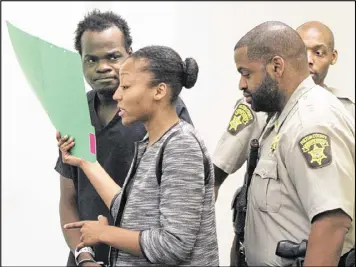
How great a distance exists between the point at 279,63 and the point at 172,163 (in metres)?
0.33

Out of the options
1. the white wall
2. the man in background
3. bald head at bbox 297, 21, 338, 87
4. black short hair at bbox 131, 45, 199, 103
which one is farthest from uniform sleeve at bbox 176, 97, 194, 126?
Answer: the white wall

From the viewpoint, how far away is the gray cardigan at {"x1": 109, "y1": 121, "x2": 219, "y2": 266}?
4.54 ft

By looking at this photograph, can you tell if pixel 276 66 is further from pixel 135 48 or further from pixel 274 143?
pixel 135 48

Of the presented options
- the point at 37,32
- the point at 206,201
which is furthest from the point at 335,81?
the point at 206,201

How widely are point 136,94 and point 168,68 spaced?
87mm

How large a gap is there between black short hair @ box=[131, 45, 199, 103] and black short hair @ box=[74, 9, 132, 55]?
0.95ft

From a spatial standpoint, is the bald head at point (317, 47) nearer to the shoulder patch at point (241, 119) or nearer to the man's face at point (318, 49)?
the man's face at point (318, 49)

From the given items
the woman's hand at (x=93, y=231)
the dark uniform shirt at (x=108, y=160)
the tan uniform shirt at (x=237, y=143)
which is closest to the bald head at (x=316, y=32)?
the tan uniform shirt at (x=237, y=143)

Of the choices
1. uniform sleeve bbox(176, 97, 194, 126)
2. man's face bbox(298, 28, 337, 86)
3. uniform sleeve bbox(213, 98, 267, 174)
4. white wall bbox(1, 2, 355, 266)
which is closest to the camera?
uniform sleeve bbox(176, 97, 194, 126)

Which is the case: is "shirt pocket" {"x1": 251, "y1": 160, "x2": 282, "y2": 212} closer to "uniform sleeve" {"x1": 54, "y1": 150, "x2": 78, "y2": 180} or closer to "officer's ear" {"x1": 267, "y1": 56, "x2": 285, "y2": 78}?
"officer's ear" {"x1": 267, "y1": 56, "x2": 285, "y2": 78}

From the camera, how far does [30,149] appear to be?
327cm

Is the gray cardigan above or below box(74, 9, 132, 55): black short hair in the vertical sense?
below

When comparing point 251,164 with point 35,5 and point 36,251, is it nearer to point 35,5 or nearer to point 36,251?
point 36,251

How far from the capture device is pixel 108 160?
5.66 ft
